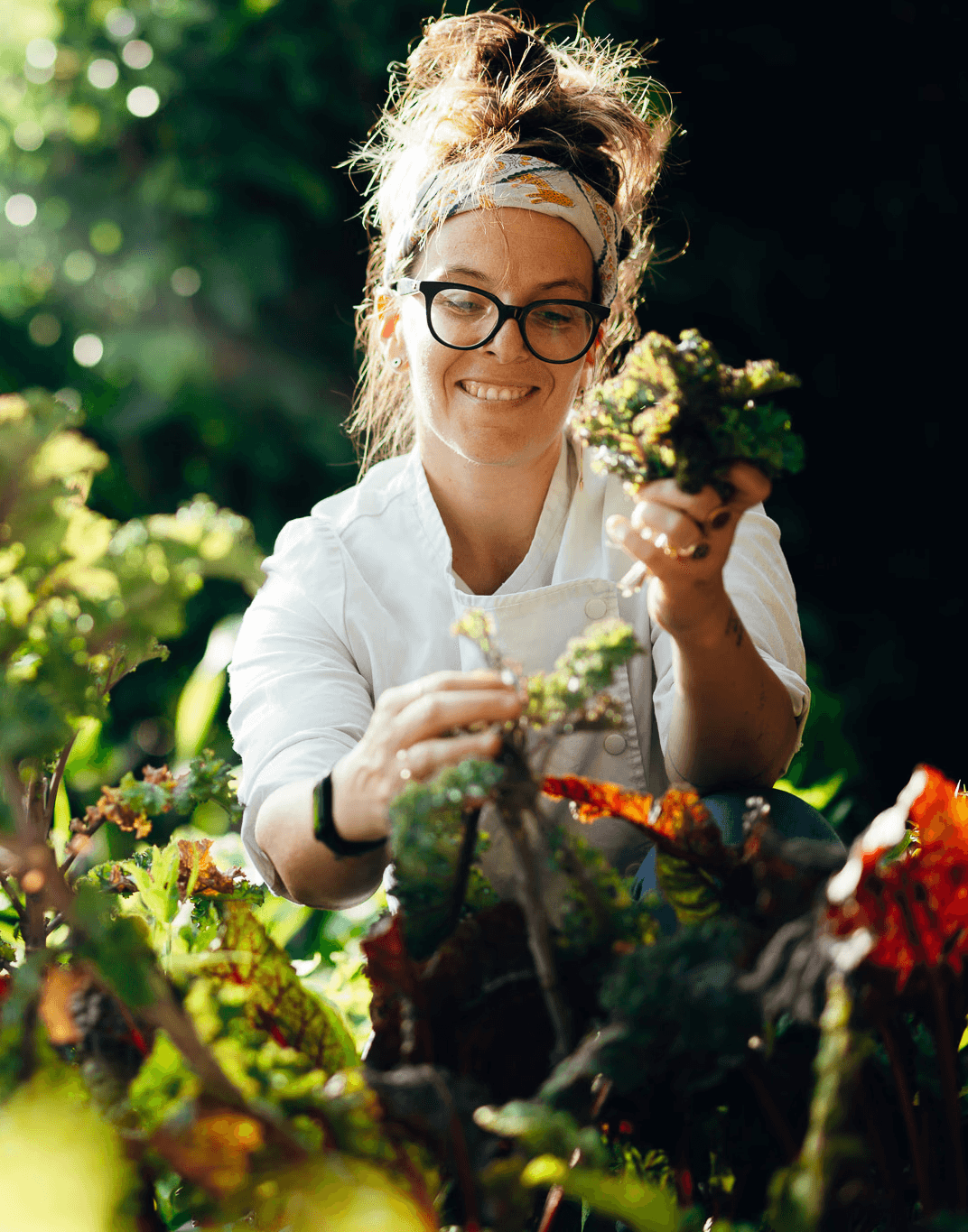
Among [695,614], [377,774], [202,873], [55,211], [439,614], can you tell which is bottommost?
[202,873]

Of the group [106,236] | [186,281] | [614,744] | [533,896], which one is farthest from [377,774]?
[106,236]

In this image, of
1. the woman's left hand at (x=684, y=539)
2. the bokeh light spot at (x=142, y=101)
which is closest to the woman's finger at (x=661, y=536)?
the woman's left hand at (x=684, y=539)

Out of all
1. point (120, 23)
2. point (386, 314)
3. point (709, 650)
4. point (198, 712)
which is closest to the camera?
point (709, 650)

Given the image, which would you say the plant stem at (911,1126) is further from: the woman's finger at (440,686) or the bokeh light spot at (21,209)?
the bokeh light spot at (21,209)

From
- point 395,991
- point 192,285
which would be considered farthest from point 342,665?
point 192,285

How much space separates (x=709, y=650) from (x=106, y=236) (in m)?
2.39

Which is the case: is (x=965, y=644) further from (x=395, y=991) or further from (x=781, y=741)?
(x=395, y=991)

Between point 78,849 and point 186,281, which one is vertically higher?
point 186,281

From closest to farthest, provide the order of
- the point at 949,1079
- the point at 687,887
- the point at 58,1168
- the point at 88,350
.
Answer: the point at 58,1168 < the point at 949,1079 < the point at 687,887 < the point at 88,350

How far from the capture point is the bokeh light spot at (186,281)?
8.66 feet

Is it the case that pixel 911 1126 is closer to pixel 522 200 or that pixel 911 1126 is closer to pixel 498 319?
pixel 498 319

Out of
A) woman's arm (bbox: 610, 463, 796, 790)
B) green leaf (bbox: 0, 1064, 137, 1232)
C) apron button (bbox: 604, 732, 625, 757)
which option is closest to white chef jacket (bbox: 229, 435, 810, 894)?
apron button (bbox: 604, 732, 625, 757)

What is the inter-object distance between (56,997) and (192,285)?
246 cm

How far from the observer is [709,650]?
886mm
